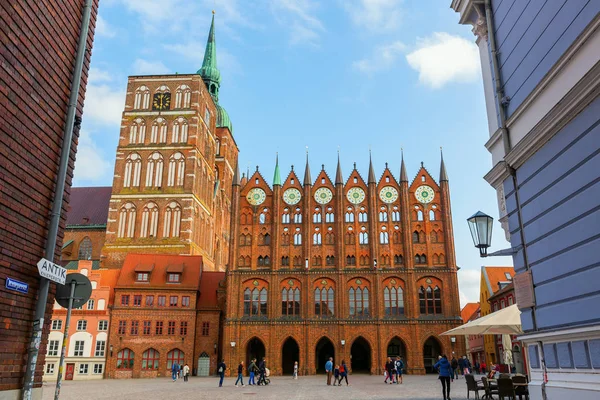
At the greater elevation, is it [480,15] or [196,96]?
[196,96]

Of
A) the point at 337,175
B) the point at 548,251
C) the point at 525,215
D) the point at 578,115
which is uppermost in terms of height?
the point at 337,175

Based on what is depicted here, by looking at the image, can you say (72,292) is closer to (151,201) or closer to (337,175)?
(337,175)

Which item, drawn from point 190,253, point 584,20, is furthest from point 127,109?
point 584,20

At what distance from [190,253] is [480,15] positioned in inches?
1886

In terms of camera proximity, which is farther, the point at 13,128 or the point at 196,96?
the point at 196,96

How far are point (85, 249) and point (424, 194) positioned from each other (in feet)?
130

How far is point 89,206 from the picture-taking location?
216 feet

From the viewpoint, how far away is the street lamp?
9.92 meters

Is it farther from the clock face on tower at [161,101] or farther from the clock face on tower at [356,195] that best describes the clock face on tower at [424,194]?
the clock face on tower at [161,101]

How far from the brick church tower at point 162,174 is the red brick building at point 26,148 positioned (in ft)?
160

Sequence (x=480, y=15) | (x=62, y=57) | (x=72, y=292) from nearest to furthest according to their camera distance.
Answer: (x=72, y=292), (x=62, y=57), (x=480, y=15)

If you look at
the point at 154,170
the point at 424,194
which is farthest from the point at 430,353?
the point at 154,170

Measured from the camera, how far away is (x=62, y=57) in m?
8.35

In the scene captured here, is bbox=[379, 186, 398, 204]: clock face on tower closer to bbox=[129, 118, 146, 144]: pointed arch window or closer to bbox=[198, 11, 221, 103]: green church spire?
bbox=[129, 118, 146, 144]: pointed arch window
